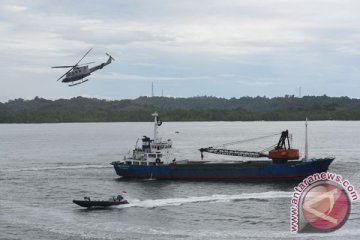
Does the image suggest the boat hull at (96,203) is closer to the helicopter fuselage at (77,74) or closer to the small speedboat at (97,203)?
the small speedboat at (97,203)

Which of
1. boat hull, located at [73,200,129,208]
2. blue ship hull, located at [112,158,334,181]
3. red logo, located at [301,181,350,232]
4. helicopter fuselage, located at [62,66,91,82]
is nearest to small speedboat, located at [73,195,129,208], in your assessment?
boat hull, located at [73,200,129,208]

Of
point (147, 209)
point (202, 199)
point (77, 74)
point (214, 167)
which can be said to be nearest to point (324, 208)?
point (202, 199)

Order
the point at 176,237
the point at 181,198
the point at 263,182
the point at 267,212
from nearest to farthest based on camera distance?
the point at 176,237 < the point at 267,212 < the point at 181,198 < the point at 263,182

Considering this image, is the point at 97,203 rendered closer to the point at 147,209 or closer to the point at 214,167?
the point at 147,209

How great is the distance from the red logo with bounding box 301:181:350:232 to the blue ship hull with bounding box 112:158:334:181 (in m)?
9.88

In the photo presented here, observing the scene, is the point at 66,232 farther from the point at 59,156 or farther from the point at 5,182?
the point at 59,156

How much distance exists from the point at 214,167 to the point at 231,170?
2.94 m

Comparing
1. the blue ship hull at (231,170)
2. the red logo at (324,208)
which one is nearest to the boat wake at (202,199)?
the red logo at (324,208)

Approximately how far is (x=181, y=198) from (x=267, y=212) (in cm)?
1322

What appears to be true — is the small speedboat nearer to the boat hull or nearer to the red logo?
the boat hull

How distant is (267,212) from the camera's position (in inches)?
2557

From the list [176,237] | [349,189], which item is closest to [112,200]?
[176,237]

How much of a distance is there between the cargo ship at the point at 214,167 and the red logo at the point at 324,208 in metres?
10.2

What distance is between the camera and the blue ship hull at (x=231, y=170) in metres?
88.8
